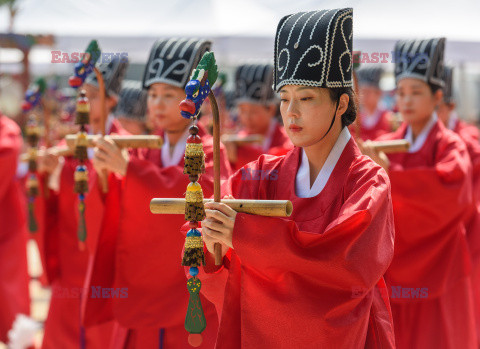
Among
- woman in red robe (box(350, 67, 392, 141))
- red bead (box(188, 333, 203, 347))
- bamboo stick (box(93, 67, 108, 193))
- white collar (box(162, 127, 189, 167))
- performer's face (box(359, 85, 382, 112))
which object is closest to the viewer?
red bead (box(188, 333, 203, 347))

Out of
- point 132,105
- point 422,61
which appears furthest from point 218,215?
point 132,105

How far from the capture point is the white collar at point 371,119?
31.7 feet

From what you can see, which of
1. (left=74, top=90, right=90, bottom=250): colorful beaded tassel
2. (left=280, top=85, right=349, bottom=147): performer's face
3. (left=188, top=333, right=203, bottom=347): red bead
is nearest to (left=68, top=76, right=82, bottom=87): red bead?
(left=74, top=90, right=90, bottom=250): colorful beaded tassel

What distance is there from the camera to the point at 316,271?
212 cm

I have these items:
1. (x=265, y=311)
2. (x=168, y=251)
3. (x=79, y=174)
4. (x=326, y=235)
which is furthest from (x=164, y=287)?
(x=326, y=235)

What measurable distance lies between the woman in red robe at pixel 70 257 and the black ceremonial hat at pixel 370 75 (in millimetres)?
5839

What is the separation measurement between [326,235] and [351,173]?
0.32 metres

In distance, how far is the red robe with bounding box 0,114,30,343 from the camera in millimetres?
5232

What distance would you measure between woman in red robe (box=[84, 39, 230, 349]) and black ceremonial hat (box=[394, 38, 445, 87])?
1.38 metres

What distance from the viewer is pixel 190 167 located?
2107 millimetres

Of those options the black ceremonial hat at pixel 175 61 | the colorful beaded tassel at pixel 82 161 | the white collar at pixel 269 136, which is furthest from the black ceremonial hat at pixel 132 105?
the colorful beaded tassel at pixel 82 161

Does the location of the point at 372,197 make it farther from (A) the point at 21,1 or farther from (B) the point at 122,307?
(A) the point at 21,1

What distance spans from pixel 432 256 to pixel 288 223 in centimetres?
209

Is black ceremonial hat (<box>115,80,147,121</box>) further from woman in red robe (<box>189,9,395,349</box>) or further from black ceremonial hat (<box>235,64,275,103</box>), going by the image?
woman in red robe (<box>189,9,395,349</box>)
